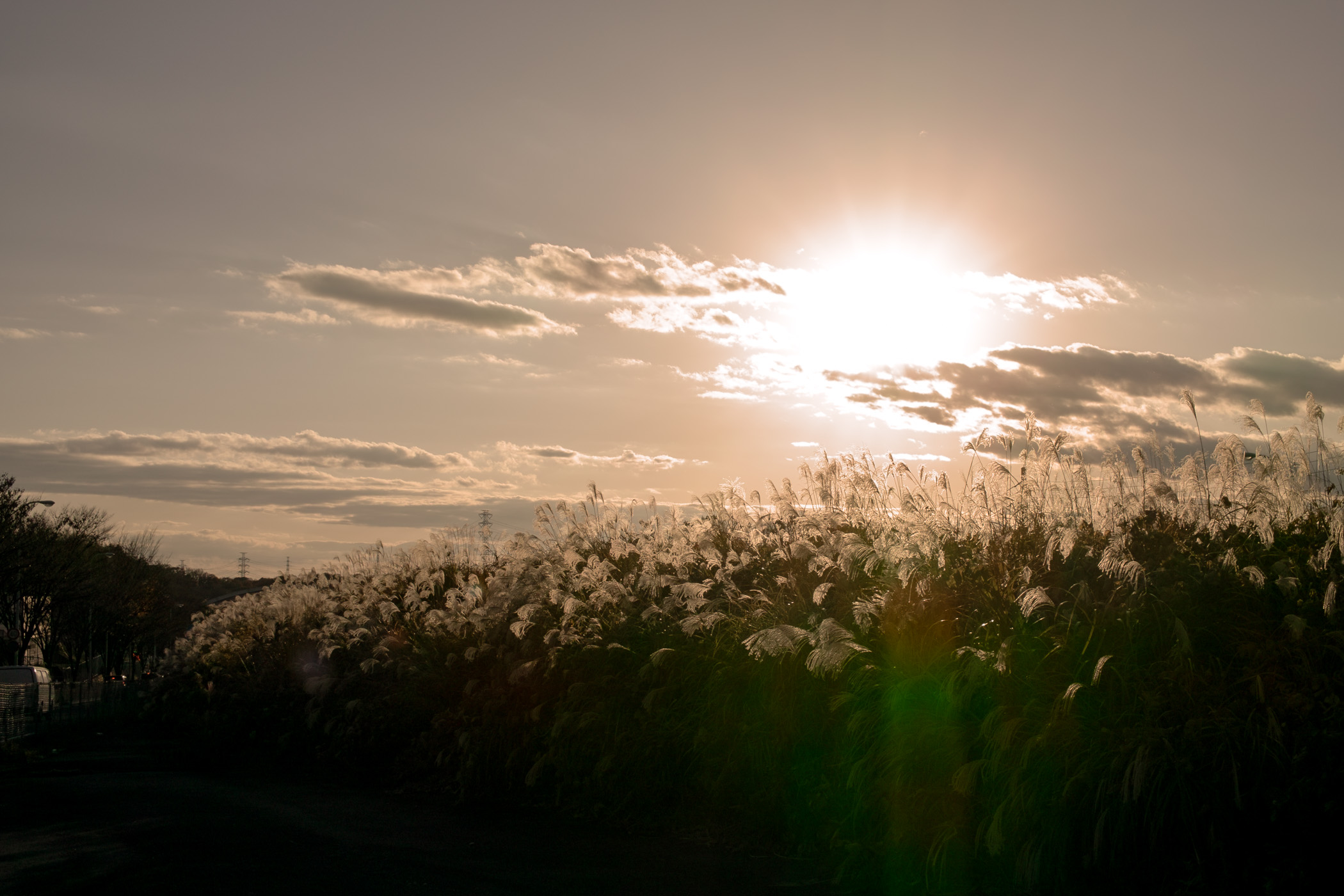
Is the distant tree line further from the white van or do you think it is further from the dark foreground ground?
the dark foreground ground

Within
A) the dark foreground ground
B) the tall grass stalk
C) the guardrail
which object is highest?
the tall grass stalk

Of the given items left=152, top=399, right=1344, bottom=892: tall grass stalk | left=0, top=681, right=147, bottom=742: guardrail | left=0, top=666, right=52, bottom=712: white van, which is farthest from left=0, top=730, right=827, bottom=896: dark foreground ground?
left=0, top=666, right=52, bottom=712: white van

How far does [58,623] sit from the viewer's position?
56969 mm

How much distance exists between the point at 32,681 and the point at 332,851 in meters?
36.3

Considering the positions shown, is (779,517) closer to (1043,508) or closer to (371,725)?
(1043,508)

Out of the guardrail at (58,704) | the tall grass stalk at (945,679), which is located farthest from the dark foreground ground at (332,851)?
the guardrail at (58,704)

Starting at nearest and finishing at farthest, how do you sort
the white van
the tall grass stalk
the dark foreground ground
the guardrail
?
1. the tall grass stalk
2. the dark foreground ground
3. the guardrail
4. the white van

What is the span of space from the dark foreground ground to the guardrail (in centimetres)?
1158

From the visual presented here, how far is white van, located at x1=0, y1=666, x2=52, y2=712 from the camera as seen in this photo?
32469 mm

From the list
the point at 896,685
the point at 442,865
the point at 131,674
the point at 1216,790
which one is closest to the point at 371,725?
the point at 442,865

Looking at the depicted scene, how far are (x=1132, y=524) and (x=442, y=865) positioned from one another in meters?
6.19

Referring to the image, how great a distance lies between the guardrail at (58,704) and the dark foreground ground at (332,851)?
1158 cm

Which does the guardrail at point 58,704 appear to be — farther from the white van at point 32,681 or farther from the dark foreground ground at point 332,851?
the dark foreground ground at point 332,851

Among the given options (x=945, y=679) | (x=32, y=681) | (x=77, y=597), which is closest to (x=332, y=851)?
(x=945, y=679)
